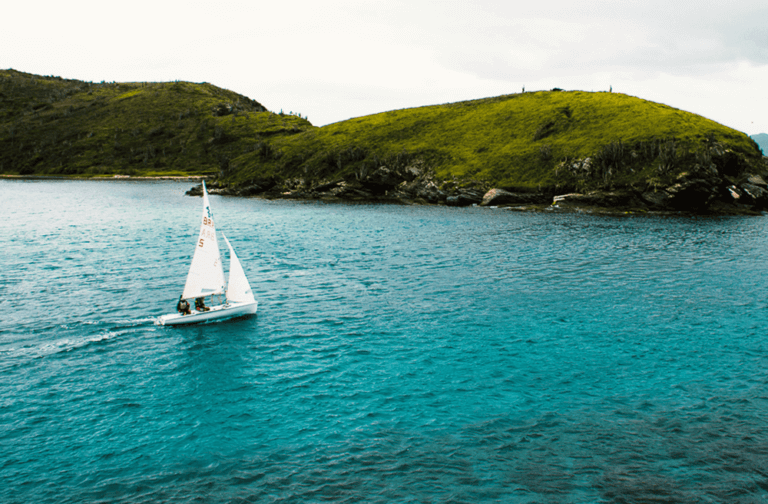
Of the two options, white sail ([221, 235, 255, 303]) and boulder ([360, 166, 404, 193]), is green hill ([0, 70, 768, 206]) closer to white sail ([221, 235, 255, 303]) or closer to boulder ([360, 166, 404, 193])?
boulder ([360, 166, 404, 193])

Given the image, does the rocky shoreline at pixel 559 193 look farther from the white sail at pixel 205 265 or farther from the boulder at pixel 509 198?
the white sail at pixel 205 265

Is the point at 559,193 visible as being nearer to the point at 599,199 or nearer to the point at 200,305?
the point at 599,199

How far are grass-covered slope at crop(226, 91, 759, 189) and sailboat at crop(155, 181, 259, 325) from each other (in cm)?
11062

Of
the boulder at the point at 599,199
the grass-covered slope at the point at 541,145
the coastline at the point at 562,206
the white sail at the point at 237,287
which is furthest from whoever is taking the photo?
the grass-covered slope at the point at 541,145

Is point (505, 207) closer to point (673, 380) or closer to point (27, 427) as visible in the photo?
point (673, 380)

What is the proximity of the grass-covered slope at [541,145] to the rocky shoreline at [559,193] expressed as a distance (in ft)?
12.6

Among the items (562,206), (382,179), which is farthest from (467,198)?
(382,179)

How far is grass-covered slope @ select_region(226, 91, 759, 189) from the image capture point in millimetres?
135500

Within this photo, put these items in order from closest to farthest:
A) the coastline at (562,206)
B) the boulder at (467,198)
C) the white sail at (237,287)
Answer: the white sail at (237,287) → the coastline at (562,206) → the boulder at (467,198)

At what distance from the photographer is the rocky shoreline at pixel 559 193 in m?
124

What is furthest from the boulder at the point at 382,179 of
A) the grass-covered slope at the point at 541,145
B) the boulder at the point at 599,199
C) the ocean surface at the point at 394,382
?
the ocean surface at the point at 394,382

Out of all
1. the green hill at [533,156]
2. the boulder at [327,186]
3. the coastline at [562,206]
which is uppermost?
the green hill at [533,156]

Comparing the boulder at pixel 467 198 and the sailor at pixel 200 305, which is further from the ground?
the boulder at pixel 467 198

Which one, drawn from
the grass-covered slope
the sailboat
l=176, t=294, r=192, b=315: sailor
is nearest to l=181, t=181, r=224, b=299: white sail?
the sailboat
